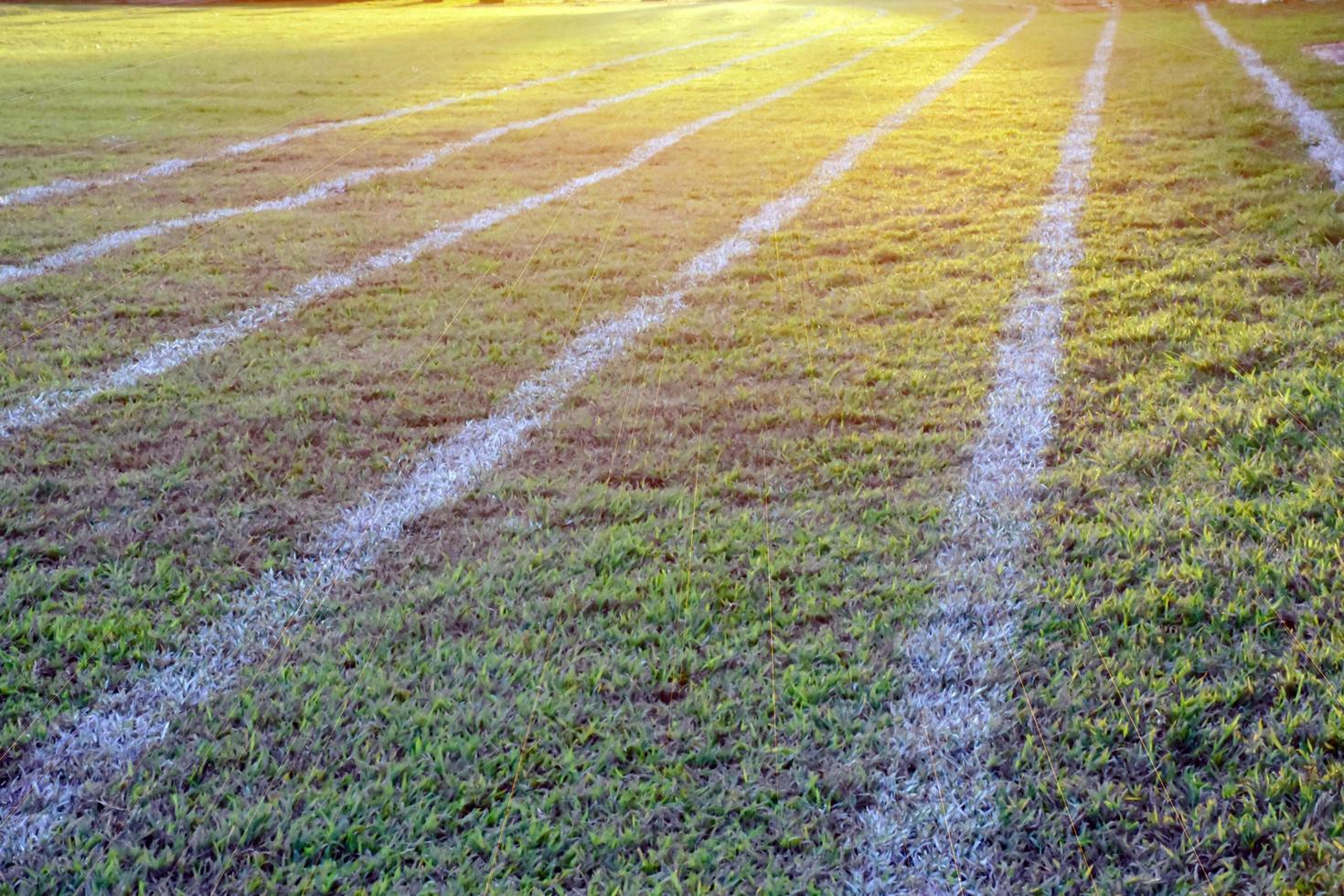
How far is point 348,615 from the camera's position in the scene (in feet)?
6.77

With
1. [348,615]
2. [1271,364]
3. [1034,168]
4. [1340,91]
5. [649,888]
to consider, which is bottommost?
[649,888]

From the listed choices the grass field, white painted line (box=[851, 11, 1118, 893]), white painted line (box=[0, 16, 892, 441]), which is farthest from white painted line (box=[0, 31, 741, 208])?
white painted line (box=[851, 11, 1118, 893])

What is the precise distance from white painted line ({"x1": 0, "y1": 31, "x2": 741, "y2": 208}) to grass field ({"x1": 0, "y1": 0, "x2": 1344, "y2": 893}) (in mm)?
158

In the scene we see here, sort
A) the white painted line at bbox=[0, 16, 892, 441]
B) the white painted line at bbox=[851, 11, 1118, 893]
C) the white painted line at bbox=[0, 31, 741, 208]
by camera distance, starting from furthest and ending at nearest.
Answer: the white painted line at bbox=[0, 31, 741, 208]
the white painted line at bbox=[0, 16, 892, 441]
the white painted line at bbox=[851, 11, 1118, 893]

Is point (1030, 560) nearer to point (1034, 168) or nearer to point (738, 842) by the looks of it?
point (738, 842)

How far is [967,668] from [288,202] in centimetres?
504

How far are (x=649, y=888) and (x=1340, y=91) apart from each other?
814cm

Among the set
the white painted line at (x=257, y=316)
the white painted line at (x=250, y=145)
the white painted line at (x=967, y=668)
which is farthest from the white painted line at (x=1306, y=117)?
the white painted line at (x=250, y=145)

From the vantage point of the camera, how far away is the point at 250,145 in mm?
7242

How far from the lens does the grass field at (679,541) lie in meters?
1.57

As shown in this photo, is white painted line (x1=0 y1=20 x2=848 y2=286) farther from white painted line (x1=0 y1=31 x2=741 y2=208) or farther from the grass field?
white painted line (x1=0 y1=31 x2=741 y2=208)

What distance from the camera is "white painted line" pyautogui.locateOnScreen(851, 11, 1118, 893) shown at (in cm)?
152

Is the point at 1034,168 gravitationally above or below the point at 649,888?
above

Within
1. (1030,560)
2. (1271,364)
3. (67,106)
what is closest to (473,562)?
(1030,560)
